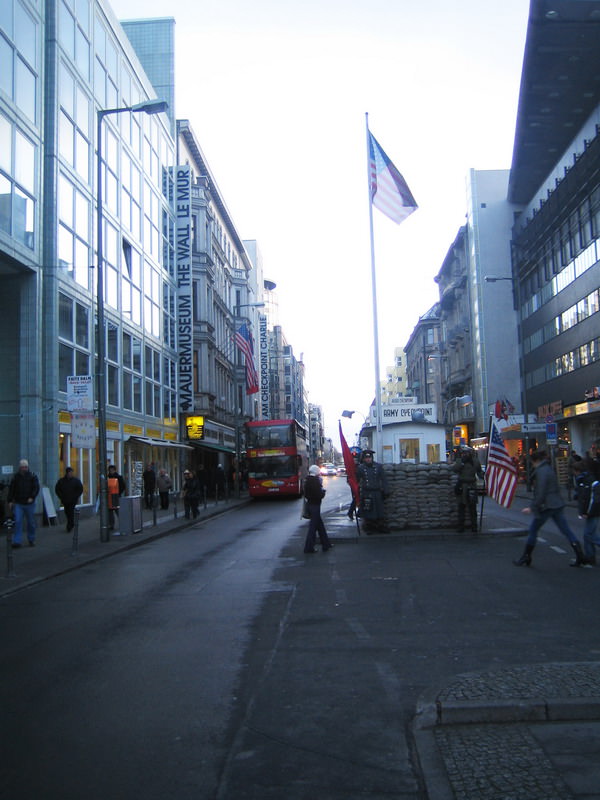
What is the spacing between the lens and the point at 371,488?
54.4 ft

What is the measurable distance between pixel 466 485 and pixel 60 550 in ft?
28.4

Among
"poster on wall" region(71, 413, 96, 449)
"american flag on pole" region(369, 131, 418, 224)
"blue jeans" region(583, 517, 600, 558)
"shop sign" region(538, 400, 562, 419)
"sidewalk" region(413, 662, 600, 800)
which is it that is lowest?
"sidewalk" region(413, 662, 600, 800)

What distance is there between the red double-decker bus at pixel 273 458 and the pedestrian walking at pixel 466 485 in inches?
849

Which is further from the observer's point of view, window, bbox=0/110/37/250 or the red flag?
window, bbox=0/110/37/250

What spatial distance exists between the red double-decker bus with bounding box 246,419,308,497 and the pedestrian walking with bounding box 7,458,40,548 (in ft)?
71.2

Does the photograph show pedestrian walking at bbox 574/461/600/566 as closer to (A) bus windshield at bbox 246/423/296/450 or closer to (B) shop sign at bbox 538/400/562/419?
(A) bus windshield at bbox 246/423/296/450

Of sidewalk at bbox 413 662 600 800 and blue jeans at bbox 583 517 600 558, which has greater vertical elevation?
blue jeans at bbox 583 517 600 558

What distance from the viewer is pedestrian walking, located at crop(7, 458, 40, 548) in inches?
637

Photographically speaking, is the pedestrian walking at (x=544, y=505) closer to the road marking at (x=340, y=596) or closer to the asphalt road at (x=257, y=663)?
the asphalt road at (x=257, y=663)

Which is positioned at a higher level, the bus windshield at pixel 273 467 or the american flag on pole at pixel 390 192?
the american flag on pole at pixel 390 192

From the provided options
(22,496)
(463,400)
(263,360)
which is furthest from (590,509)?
(263,360)

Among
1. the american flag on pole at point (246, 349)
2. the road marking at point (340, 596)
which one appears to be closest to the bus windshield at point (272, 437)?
the american flag on pole at point (246, 349)

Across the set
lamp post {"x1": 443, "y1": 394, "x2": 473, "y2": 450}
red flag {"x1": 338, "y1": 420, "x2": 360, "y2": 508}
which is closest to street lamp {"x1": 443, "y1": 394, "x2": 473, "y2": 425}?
lamp post {"x1": 443, "y1": 394, "x2": 473, "y2": 450}

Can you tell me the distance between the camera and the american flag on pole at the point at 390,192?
20391mm
